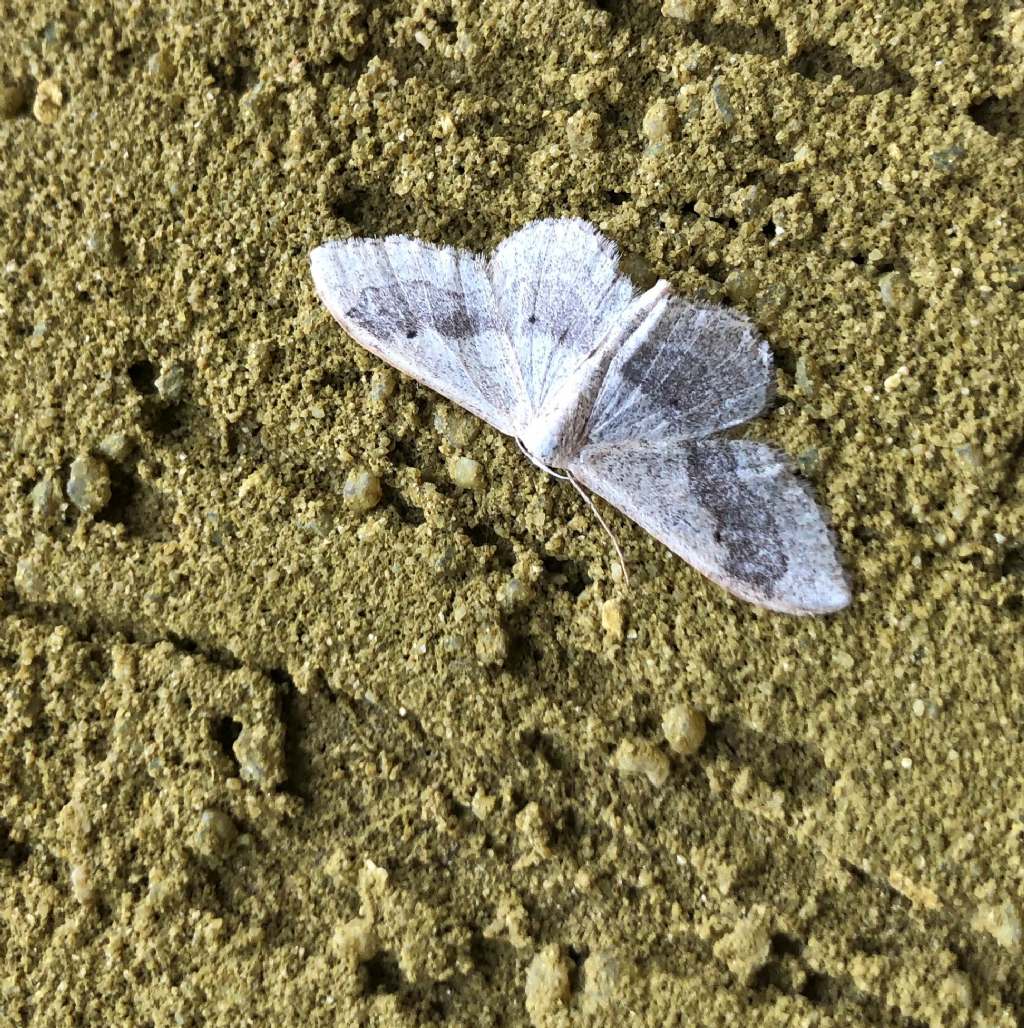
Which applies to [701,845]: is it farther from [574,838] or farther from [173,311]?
[173,311]

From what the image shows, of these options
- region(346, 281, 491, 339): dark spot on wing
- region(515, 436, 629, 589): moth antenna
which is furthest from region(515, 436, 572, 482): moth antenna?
region(346, 281, 491, 339): dark spot on wing

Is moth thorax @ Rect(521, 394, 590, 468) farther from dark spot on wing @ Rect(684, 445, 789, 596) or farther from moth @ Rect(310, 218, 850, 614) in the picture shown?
dark spot on wing @ Rect(684, 445, 789, 596)

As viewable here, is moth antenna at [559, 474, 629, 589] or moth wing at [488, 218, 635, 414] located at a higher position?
moth wing at [488, 218, 635, 414]

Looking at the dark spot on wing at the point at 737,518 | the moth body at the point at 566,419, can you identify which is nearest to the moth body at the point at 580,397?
the moth body at the point at 566,419

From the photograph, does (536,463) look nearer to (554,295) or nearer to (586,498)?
(586,498)

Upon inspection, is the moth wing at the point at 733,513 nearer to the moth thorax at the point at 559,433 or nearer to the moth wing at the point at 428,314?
the moth thorax at the point at 559,433
